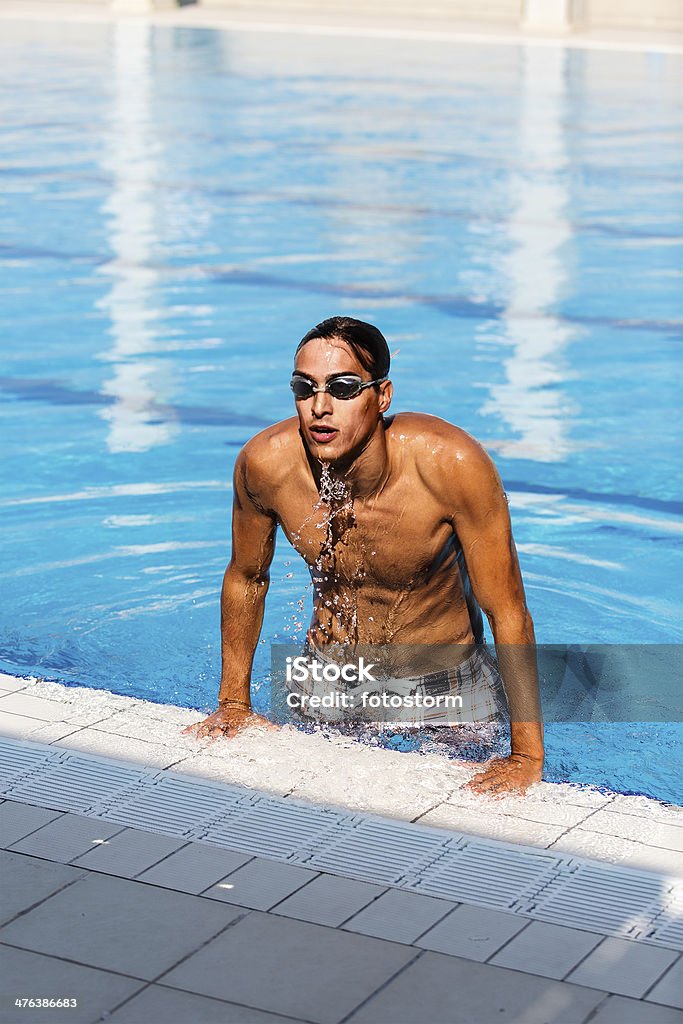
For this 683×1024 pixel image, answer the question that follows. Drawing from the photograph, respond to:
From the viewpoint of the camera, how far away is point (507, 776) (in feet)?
11.9

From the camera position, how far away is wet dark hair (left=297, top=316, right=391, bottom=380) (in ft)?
11.8

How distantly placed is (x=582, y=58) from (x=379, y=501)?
69.0 feet

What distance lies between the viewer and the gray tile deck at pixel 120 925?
287 cm

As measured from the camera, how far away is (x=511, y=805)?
3.53 m

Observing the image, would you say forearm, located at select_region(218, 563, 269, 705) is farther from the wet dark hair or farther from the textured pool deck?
the wet dark hair

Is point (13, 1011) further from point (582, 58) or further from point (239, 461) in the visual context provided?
point (582, 58)

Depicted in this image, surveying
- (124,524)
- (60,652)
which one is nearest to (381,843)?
(60,652)

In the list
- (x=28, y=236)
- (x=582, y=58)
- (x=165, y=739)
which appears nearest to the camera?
(x=165, y=739)

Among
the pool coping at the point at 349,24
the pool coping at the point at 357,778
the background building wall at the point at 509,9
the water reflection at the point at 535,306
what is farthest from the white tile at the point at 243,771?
the background building wall at the point at 509,9

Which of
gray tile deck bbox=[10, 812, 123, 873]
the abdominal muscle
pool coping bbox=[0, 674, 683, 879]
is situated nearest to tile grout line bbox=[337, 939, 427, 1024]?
pool coping bbox=[0, 674, 683, 879]

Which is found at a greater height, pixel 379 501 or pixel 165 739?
pixel 379 501

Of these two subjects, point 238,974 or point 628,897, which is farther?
point 628,897

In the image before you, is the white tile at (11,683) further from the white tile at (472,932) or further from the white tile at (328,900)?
the white tile at (472,932)

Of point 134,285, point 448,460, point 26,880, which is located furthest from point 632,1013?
point 134,285
